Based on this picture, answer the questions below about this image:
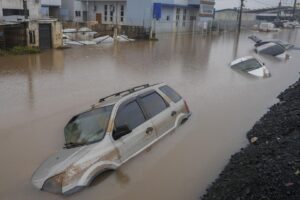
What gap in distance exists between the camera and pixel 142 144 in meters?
7.46

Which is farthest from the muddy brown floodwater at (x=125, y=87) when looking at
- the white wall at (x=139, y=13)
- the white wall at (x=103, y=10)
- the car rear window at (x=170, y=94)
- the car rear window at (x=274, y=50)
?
the white wall at (x=103, y=10)

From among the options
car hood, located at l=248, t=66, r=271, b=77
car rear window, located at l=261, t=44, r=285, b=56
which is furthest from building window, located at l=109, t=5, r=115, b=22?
car hood, located at l=248, t=66, r=271, b=77

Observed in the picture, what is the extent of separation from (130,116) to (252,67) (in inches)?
597

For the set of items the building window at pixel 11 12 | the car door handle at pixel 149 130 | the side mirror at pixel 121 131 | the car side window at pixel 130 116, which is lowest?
the car door handle at pixel 149 130

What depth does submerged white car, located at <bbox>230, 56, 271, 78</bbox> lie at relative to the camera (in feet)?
65.9

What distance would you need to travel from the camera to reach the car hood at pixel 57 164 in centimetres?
623

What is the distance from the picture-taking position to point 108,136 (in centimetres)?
671

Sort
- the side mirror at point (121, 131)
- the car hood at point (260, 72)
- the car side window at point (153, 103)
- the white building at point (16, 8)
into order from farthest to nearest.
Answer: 1. the white building at point (16, 8)
2. the car hood at point (260, 72)
3. the car side window at point (153, 103)
4. the side mirror at point (121, 131)

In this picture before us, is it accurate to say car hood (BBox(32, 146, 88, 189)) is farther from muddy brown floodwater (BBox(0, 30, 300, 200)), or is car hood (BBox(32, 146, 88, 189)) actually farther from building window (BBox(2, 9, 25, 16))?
building window (BBox(2, 9, 25, 16))

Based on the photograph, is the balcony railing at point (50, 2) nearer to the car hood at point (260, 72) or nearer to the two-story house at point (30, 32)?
the two-story house at point (30, 32)

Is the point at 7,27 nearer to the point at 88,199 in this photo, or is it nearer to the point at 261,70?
the point at 261,70

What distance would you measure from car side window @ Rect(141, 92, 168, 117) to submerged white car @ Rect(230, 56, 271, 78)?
12779mm

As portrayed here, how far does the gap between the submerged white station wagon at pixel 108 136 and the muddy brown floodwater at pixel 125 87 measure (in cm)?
30

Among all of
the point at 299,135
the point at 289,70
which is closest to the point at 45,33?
the point at 289,70
